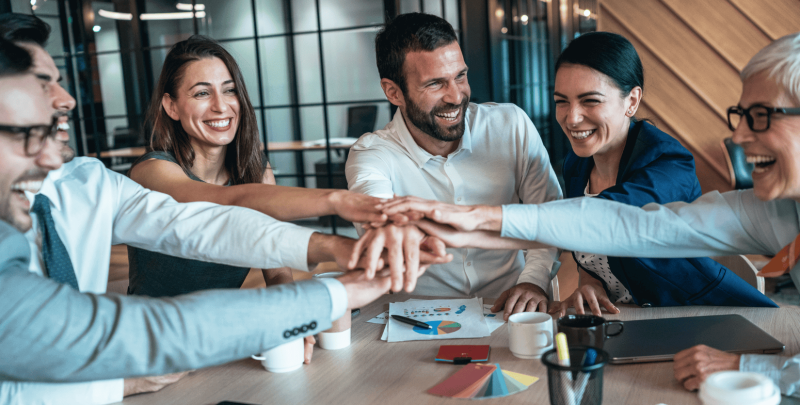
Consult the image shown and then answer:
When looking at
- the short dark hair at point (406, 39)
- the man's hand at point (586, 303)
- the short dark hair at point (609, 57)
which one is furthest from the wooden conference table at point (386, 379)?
the short dark hair at point (406, 39)

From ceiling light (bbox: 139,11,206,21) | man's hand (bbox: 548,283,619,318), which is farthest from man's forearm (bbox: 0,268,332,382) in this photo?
ceiling light (bbox: 139,11,206,21)

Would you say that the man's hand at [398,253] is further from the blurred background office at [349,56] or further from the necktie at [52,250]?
the blurred background office at [349,56]

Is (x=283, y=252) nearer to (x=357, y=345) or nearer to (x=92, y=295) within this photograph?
(x=357, y=345)

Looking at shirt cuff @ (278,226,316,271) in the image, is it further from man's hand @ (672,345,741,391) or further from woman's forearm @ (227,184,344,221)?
man's hand @ (672,345,741,391)

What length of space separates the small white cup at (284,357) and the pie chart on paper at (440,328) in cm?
32

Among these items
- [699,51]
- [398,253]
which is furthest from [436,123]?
[699,51]

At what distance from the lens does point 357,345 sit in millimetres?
1409

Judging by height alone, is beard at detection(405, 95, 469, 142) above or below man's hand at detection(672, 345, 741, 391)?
above

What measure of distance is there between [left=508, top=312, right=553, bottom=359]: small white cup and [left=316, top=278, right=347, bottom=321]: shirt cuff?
0.39 meters

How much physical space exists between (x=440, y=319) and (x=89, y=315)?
34.5 inches

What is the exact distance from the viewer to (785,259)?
1.22 meters

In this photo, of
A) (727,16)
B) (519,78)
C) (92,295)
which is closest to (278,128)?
(519,78)

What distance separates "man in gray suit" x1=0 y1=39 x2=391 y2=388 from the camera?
33.9 inches

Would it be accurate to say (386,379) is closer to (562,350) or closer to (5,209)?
(562,350)
